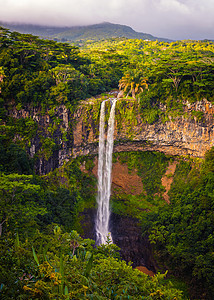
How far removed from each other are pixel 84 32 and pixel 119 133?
95814mm

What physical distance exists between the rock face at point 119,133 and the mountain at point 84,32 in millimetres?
69305

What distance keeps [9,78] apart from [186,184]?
63.4 ft

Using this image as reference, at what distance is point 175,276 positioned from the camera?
1648cm

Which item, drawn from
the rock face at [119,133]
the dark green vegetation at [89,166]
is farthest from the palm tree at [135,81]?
the rock face at [119,133]

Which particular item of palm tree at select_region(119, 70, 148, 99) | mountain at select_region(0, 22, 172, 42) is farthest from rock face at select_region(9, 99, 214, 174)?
mountain at select_region(0, 22, 172, 42)

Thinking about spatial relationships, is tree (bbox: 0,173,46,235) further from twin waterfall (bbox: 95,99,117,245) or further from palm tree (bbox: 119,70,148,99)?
palm tree (bbox: 119,70,148,99)

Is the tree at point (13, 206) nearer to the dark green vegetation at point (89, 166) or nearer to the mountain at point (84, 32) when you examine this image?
the dark green vegetation at point (89, 166)

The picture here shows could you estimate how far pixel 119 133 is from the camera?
26422mm

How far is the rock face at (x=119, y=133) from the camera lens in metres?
22.8

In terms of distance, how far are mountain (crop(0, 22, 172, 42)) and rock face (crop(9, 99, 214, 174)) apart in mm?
69305

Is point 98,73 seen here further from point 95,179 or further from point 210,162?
point 210,162

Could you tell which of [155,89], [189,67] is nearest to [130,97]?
[155,89]

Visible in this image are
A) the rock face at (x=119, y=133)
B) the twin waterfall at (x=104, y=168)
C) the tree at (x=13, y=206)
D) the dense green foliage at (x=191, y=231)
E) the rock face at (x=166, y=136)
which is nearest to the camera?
the tree at (x=13, y=206)

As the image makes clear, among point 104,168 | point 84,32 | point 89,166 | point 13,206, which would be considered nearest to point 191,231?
point 104,168
